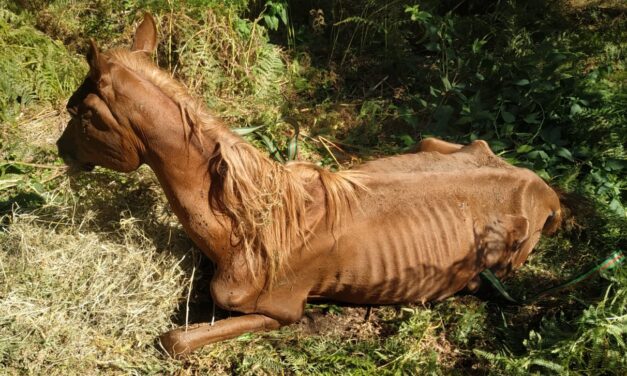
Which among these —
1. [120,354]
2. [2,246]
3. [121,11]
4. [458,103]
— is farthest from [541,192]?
[121,11]

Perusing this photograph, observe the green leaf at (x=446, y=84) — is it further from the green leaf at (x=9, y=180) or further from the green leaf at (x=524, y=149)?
the green leaf at (x=9, y=180)

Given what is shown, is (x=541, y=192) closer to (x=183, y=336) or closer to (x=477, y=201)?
(x=477, y=201)

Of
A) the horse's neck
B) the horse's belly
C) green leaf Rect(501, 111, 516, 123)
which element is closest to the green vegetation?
green leaf Rect(501, 111, 516, 123)

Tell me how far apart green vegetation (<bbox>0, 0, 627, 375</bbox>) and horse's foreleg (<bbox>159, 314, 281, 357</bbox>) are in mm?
79

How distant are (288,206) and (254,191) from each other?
24cm

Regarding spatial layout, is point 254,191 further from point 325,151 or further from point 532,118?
point 532,118

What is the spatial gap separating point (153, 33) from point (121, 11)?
8.89ft

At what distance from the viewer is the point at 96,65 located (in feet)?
10.3

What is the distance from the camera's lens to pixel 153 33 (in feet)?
11.9

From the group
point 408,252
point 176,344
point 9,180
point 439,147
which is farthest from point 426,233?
point 9,180

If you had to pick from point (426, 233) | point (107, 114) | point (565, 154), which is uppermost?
point (107, 114)

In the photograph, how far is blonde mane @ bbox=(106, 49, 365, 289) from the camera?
130 inches

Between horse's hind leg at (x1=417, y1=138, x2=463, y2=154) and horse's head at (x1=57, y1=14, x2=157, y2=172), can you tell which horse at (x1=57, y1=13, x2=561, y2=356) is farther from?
horse's hind leg at (x1=417, y1=138, x2=463, y2=154)

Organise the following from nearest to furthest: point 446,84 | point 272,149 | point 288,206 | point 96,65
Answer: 1. point 96,65
2. point 288,206
3. point 272,149
4. point 446,84
